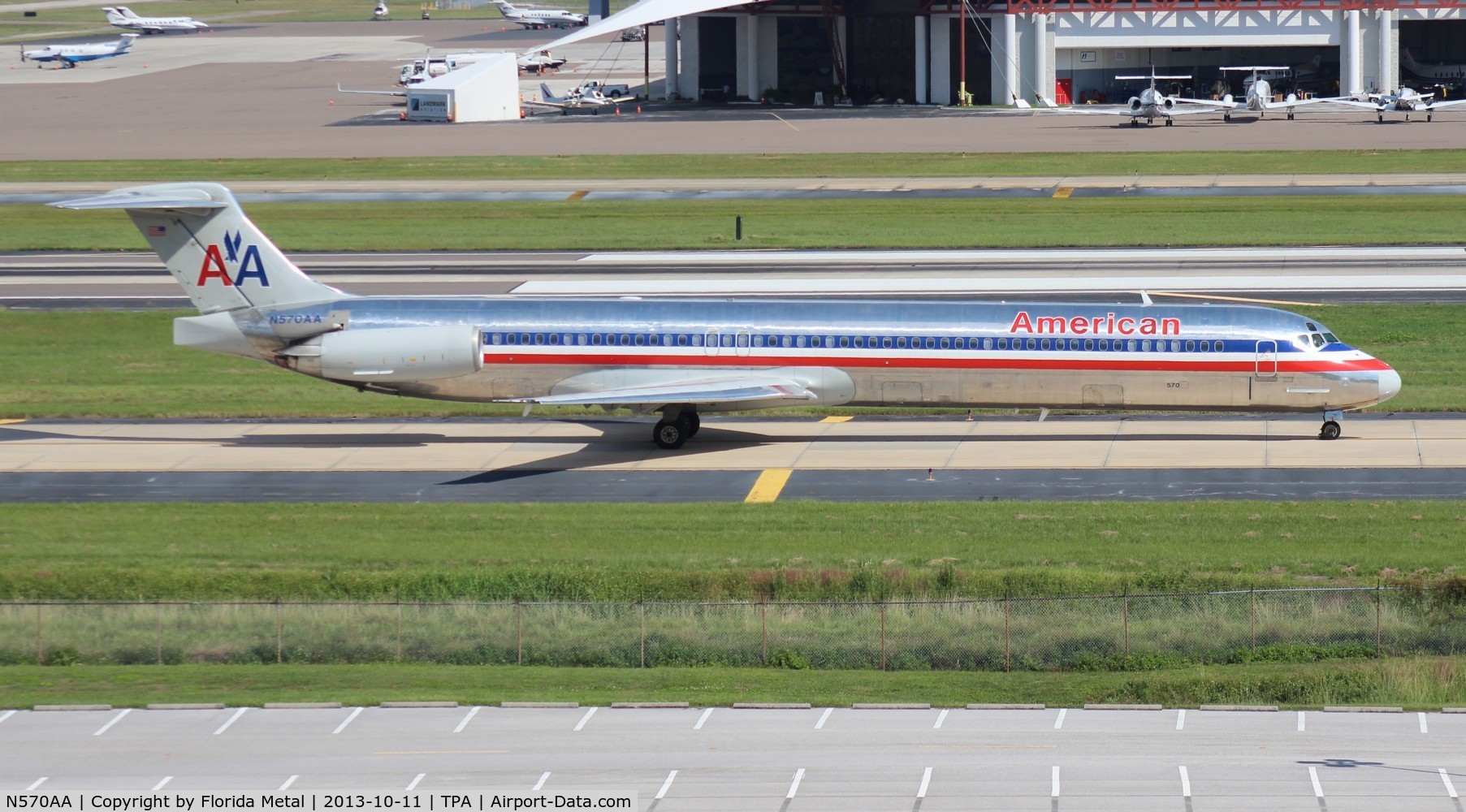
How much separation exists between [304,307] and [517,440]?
639 cm

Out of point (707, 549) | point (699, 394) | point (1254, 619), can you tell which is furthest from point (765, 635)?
point (699, 394)

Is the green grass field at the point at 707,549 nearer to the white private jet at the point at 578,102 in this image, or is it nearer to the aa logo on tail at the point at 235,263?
the aa logo on tail at the point at 235,263

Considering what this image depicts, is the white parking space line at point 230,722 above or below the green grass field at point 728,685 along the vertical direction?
above

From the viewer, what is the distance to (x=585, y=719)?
963 inches

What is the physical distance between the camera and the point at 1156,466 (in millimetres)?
38531

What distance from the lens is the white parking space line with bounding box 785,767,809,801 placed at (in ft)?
70.9

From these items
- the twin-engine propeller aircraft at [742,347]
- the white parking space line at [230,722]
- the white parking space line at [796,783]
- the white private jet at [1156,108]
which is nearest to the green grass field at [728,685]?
the white parking space line at [230,722]

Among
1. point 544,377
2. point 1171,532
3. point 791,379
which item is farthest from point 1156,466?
point 544,377

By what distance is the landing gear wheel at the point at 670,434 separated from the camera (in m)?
41.8

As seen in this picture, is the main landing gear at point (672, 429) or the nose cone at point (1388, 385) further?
the main landing gear at point (672, 429)

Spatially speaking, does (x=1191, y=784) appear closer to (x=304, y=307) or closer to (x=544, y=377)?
(x=544, y=377)

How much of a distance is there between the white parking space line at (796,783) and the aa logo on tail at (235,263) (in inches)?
929

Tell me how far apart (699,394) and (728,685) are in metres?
13.7

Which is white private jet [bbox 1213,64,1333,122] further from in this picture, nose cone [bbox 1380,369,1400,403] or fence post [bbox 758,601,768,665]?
fence post [bbox 758,601,768,665]
